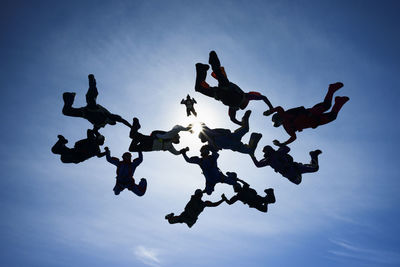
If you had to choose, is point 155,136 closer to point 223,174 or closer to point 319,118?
point 223,174

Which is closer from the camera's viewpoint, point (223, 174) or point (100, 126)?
point (100, 126)

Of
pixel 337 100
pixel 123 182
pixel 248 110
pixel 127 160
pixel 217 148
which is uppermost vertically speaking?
pixel 337 100

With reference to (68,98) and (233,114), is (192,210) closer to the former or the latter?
(233,114)

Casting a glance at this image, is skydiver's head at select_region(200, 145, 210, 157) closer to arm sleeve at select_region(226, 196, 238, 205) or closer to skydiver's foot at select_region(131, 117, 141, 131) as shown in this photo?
arm sleeve at select_region(226, 196, 238, 205)

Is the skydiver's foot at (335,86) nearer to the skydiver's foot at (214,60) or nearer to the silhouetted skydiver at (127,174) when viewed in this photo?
the skydiver's foot at (214,60)

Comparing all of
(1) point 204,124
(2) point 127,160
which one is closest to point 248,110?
(1) point 204,124

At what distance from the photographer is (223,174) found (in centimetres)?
630

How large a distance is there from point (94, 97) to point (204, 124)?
7.12 feet

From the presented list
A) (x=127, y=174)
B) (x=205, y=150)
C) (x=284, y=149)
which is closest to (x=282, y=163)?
(x=284, y=149)

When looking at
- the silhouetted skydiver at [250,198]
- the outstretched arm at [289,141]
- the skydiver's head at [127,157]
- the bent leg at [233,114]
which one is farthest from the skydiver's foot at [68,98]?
the outstretched arm at [289,141]

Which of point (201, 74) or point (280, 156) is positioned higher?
point (201, 74)

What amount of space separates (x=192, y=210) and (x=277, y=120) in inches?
102

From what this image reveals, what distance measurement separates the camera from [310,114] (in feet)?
18.5

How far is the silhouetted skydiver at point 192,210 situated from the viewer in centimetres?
→ 626
